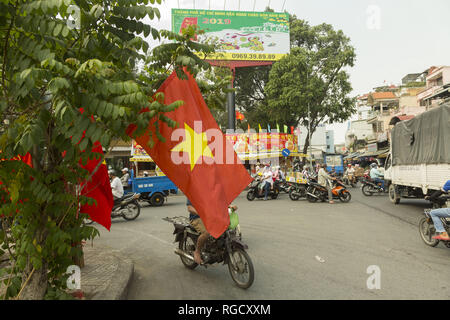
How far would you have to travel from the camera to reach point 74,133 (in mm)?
2699

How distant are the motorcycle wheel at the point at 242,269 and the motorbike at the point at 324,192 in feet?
32.7

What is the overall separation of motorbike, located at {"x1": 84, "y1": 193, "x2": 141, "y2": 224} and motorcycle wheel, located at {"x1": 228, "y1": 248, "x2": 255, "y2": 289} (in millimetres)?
6582

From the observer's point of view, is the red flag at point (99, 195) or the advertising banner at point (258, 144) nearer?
the red flag at point (99, 195)

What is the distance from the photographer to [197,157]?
3.54 m

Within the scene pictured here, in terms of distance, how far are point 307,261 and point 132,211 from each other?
6.79 m

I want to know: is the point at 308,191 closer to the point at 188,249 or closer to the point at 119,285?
the point at 188,249

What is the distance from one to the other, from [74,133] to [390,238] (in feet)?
21.6

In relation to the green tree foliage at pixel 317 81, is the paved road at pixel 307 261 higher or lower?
lower

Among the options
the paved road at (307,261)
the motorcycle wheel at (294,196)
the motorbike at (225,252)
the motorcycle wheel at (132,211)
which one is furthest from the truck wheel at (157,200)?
the motorbike at (225,252)

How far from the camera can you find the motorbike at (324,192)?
1366 centimetres

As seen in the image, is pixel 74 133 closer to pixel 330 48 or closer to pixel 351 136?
pixel 330 48

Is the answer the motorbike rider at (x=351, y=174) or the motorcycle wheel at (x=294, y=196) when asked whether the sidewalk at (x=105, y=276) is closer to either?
the motorcycle wheel at (x=294, y=196)

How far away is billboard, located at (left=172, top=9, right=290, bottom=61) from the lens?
2634 centimetres

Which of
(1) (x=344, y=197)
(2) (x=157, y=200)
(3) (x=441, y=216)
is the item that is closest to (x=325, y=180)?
(1) (x=344, y=197)
